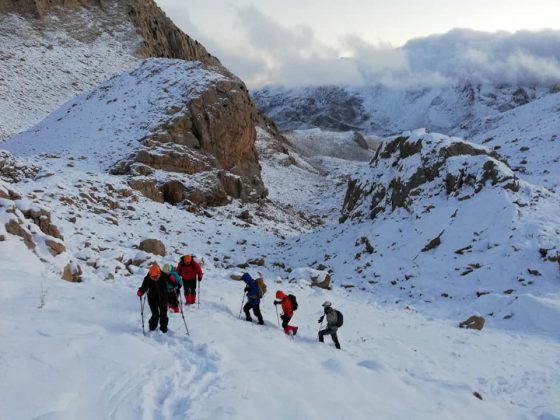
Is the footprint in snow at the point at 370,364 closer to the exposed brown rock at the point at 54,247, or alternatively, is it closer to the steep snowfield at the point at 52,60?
the exposed brown rock at the point at 54,247

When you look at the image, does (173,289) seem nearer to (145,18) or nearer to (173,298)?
(173,298)

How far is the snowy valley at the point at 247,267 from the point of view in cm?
746

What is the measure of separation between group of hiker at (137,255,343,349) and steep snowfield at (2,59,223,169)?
19963 mm

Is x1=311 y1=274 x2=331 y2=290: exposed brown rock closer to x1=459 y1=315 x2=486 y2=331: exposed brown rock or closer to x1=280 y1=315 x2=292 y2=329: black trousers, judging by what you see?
x1=459 y1=315 x2=486 y2=331: exposed brown rock

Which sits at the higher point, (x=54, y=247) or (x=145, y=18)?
(x=145, y=18)

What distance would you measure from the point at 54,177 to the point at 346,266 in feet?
49.8

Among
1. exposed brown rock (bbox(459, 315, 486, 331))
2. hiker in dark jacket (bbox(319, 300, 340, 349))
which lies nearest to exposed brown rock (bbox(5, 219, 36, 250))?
hiker in dark jacket (bbox(319, 300, 340, 349))

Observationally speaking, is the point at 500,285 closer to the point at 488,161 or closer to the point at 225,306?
the point at 488,161

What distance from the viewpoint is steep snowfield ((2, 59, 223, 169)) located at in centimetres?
3200

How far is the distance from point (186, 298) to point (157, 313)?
8.74 feet

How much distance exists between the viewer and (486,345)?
13281 millimetres

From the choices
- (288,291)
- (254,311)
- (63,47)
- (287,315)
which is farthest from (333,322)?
(63,47)

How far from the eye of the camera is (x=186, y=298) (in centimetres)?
1246

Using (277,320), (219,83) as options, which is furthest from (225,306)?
(219,83)
